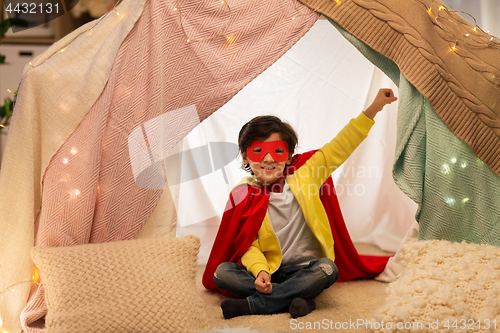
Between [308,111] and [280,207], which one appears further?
[308,111]

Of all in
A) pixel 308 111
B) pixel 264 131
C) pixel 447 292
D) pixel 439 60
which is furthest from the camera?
pixel 308 111

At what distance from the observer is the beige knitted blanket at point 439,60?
3.96 ft

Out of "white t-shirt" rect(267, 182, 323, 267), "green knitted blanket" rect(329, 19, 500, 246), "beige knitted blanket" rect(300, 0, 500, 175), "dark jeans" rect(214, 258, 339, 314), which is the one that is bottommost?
"dark jeans" rect(214, 258, 339, 314)

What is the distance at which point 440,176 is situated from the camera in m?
1.24

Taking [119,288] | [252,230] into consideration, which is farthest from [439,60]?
[119,288]

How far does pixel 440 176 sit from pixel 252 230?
0.64 metres

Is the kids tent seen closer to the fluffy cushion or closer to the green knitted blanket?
the green knitted blanket

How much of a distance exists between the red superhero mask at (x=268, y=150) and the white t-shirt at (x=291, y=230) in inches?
4.7

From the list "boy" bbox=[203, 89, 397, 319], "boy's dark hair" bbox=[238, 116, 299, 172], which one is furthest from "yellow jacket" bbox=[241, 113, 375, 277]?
"boy's dark hair" bbox=[238, 116, 299, 172]

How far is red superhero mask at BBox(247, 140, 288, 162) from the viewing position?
4.27 ft

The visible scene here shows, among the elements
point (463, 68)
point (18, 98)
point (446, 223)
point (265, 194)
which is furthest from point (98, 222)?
point (463, 68)

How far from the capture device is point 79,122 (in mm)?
1215

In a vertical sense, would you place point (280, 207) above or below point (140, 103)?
below

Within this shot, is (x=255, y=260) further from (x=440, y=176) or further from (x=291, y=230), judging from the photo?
(x=440, y=176)
